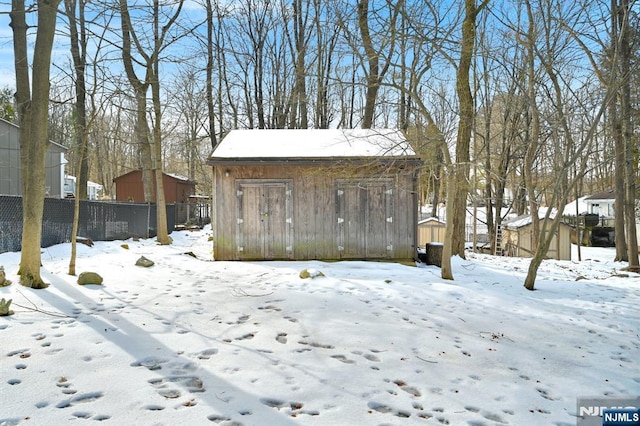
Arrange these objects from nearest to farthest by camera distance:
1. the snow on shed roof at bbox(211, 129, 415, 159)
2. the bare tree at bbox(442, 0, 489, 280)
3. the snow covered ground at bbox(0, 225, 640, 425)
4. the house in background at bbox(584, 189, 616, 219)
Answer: the snow covered ground at bbox(0, 225, 640, 425)
the bare tree at bbox(442, 0, 489, 280)
the snow on shed roof at bbox(211, 129, 415, 159)
the house in background at bbox(584, 189, 616, 219)

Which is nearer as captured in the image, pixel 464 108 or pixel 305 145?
pixel 464 108

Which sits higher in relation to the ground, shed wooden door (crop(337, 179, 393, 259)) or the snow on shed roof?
the snow on shed roof

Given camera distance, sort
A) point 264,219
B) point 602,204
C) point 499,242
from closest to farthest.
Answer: point 264,219
point 499,242
point 602,204

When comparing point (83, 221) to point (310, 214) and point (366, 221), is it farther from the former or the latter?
point (366, 221)

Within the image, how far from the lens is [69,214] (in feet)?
35.2

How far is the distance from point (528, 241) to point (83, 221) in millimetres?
19071

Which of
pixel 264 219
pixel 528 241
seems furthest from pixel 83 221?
pixel 528 241

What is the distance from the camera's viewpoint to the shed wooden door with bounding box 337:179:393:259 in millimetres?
10312

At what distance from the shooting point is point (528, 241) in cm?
2077

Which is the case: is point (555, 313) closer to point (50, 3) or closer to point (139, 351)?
point (139, 351)

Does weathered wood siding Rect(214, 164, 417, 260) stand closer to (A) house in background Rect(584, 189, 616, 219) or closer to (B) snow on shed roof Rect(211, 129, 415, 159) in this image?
(B) snow on shed roof Rect(211, 129, 415, 159)

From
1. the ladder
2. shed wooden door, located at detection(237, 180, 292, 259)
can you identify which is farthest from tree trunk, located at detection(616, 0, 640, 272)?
the ladder

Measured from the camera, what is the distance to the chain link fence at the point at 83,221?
839 cm

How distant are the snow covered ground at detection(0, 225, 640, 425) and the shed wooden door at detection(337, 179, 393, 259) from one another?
10.0 ft
